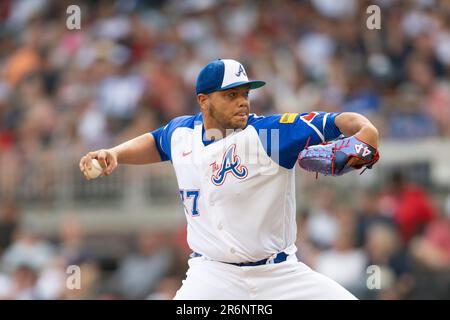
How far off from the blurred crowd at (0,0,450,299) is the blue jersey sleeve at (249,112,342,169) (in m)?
3.84

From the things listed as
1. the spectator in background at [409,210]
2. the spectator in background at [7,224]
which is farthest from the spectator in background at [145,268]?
the spectator in background at [409,210]

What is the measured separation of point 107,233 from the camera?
40.9 feet

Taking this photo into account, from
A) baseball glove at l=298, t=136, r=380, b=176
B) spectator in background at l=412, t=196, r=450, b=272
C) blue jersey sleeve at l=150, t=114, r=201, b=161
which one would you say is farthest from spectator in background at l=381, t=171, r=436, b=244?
baseball glove at l=298, t=136, r=380, b=176

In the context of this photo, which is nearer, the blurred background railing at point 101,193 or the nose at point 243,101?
the nose at point 243,101

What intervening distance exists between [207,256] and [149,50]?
889 cm

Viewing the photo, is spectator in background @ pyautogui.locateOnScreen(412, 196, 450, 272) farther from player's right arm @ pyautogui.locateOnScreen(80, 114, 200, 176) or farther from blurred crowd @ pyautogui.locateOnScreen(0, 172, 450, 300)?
player's right arm @ pyautogui.locateOnScreen(80, 114, 200, 176)

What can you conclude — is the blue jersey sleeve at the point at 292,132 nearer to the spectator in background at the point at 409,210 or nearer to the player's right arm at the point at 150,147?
the player's right arm at the point at 150,147

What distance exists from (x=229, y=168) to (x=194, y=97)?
6.94 meters

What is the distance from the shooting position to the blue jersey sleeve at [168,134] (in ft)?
21.9

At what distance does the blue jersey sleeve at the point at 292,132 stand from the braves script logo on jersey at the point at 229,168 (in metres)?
0.20

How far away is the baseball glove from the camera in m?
5.54

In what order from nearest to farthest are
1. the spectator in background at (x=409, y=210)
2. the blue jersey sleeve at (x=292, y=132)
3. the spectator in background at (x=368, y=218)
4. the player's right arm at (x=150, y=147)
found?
the blue jersey sleeve at (x=292, y=132) < the player's right arm at (x=150, y=147) < the spectator in background at (x=368, y=218) < the spectator in background at (x=409, y=210)

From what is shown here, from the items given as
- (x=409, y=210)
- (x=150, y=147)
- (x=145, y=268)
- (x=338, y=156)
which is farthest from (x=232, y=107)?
(x=145, y=268)
